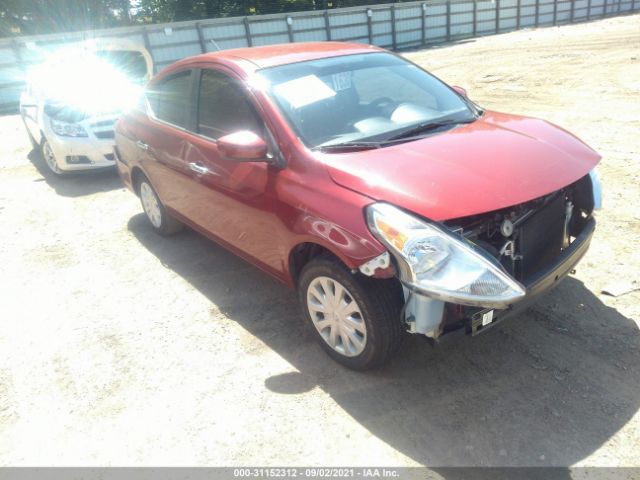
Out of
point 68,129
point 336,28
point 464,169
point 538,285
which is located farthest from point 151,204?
point 336,28

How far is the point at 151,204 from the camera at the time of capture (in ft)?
16.6

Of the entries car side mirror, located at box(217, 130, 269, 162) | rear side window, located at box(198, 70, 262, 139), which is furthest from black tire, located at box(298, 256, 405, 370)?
rear side window, located at box(198, 70, 262, 139)

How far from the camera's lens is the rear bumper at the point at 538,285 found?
2.46m

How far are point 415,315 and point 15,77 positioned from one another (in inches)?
759

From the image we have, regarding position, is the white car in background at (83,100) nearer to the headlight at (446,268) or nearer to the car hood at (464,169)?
the car hood at (464,169)

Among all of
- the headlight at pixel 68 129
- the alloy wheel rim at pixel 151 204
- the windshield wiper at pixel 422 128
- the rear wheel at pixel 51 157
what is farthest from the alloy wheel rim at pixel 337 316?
the rear wheel at pixel 51 157

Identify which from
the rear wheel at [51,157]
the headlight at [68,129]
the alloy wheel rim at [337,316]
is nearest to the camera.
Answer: the alloy wheel rim at [337,316]

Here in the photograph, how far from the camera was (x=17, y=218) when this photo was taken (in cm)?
623

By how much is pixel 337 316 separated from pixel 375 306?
1.13 feet

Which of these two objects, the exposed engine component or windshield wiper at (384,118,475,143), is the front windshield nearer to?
windshield wiper at (384,118,475,143)

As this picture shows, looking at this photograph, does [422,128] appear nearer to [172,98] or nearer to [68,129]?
[172,98]

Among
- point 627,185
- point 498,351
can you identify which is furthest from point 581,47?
point 498,351

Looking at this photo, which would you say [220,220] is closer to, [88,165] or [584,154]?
[584,154]

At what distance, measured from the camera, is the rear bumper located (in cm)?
246
